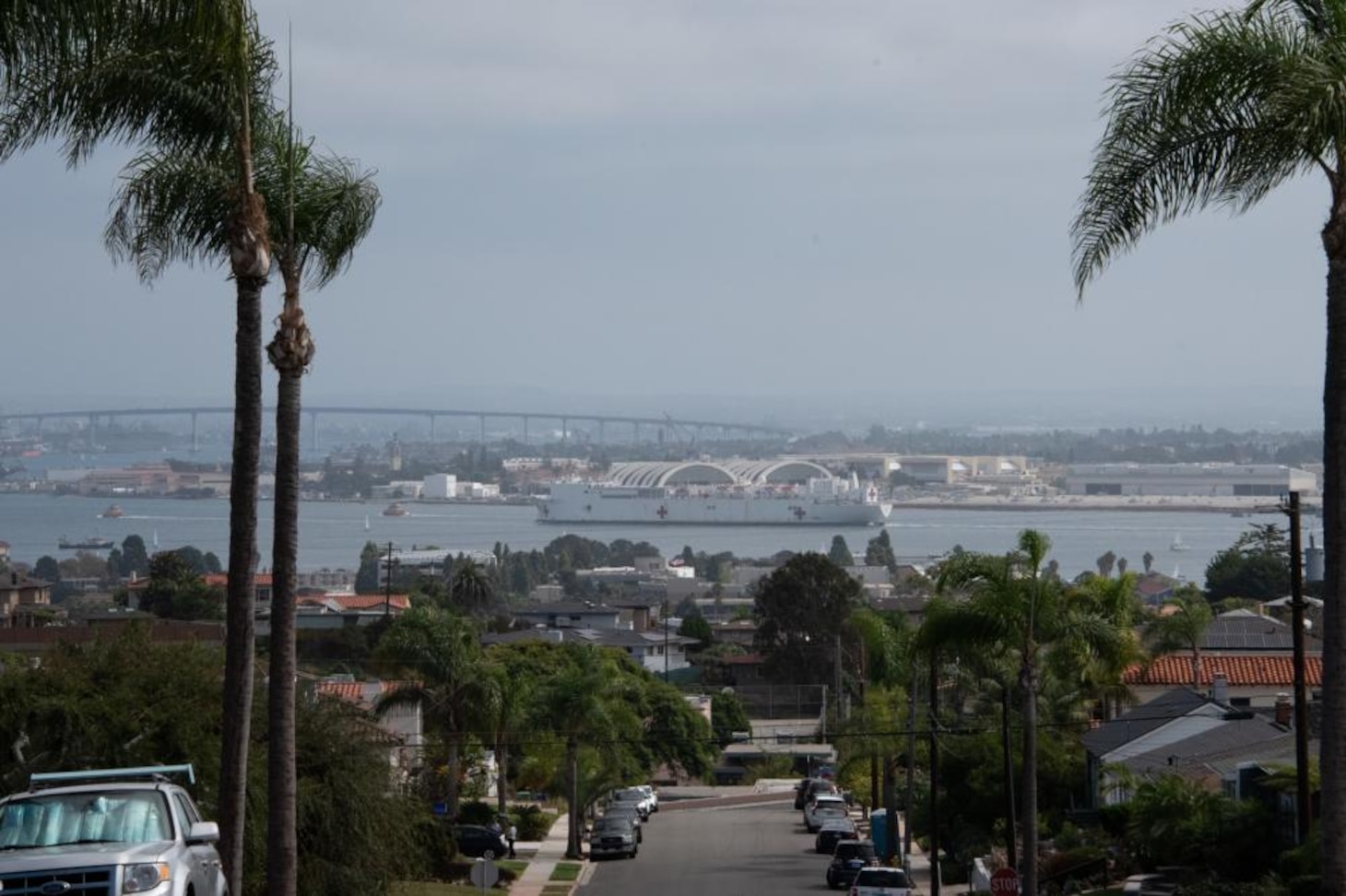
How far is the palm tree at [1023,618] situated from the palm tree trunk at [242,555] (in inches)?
580

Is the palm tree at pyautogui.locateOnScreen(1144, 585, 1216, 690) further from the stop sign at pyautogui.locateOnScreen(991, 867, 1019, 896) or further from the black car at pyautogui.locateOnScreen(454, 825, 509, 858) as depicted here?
the stop sign at pyautogui.locateOnScreen(991, 867, 1019, 896)

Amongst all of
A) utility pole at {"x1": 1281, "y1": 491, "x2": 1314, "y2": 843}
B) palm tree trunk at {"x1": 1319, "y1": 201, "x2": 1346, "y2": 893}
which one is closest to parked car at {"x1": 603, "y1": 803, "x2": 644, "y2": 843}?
utility pole at {"x1": 1281, "y1": 491, "x2": 1314, "y2": 843}

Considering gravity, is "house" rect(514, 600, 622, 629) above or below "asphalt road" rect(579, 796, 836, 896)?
below

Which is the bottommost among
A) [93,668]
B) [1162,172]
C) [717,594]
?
[717,594]

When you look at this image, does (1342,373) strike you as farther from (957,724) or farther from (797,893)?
(957,724)

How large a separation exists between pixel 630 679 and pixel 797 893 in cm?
3284

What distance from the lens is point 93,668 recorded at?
983 inches

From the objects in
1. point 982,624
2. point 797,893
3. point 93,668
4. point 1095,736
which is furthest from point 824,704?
point 93,668

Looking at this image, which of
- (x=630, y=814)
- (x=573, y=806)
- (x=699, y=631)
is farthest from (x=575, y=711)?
(x=699, y=631)

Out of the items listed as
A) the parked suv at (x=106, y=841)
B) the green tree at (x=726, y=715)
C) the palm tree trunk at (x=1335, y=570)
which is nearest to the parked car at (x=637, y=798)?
the green tree at (x=726, y=715)

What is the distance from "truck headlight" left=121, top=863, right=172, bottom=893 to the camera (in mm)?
11695

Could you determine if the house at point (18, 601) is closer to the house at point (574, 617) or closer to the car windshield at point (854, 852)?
the house at point (574, 617)

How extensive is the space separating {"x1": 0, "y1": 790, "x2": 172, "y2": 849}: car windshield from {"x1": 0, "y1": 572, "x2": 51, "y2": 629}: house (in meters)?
80.3

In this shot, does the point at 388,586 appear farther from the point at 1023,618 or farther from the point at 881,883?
the point at 1023,618
